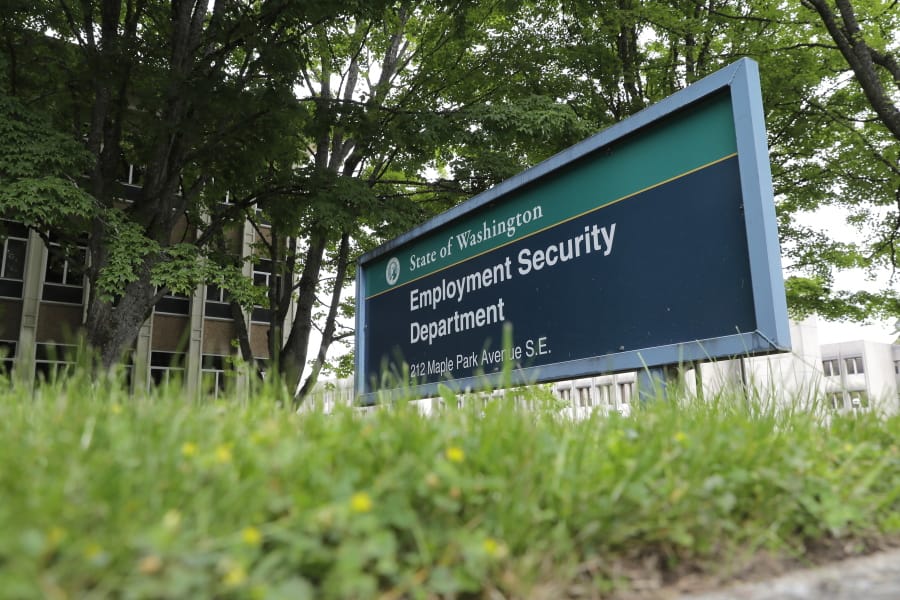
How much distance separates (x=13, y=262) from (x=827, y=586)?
26.5m

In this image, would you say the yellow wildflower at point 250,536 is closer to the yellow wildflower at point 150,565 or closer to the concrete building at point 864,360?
the yellow wildflower at point 150,565

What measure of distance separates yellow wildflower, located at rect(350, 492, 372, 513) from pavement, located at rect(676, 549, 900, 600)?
0.81 meters

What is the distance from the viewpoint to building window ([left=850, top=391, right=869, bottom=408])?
345 cm

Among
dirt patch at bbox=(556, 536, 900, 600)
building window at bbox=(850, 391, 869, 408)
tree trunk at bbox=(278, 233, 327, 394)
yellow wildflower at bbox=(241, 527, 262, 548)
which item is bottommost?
dirt patch at bbox=(556, 536, 900, 600)

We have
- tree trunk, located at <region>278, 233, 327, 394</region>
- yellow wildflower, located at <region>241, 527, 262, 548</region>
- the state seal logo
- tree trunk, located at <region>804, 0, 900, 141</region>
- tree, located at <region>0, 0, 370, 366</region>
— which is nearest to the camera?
yellow wildflower, located at <region>241, 527, 262, 548</region>


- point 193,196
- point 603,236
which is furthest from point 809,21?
point 193,196

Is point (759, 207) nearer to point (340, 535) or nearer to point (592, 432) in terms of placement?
point (592, 432)

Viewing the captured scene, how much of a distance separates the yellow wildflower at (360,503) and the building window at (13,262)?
25292 mm

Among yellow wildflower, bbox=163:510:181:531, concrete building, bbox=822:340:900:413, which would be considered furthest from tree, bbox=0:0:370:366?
concrete building, bbox=822:340:900:413

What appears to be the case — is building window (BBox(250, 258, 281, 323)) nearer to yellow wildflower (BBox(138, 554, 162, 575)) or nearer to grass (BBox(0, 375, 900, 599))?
grass (BBox(0, 375, 900, 599))

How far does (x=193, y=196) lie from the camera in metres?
12.3

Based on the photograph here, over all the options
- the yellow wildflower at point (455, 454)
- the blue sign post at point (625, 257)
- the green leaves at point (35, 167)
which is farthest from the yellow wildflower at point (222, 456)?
the green leaves at point (35, 167)

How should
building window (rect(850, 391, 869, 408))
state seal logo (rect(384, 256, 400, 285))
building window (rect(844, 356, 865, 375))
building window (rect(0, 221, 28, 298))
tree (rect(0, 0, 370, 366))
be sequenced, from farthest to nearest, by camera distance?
building window (rect(844, 356, 865, 375)), building window (rect(0, 221, 28, 298)), tree (rect(0, 0, 370, 366)), state seal logo (rect(384, 256, 400, 285)), building window (rect(850, 391, 869, 408))

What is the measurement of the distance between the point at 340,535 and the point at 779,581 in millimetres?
1138
